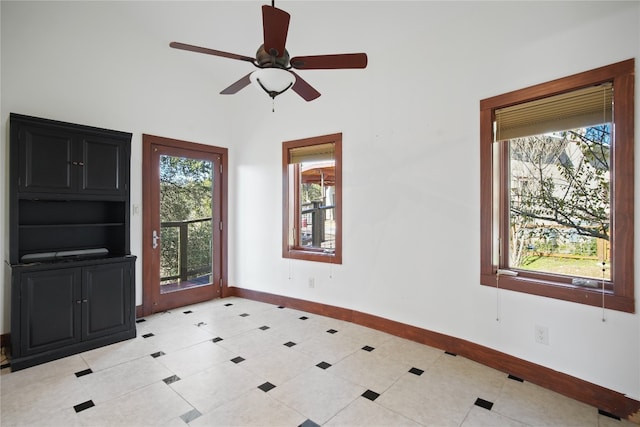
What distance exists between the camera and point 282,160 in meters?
4.70

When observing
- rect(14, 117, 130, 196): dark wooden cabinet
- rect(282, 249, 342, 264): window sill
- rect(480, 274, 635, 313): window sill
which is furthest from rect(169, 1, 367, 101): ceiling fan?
rect(282, 249, 342, 264): window sill

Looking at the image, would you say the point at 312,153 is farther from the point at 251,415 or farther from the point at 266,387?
the point at 251,415

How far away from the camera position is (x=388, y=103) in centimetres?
365

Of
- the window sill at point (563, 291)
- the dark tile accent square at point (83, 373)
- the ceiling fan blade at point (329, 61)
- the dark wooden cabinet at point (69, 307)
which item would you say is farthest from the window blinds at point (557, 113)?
the dark tile accent square at point (83, 373)

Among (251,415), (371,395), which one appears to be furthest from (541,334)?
(251,415)

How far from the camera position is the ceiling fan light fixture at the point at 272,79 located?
2.15m

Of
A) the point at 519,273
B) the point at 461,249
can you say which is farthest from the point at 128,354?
the point at 519,273

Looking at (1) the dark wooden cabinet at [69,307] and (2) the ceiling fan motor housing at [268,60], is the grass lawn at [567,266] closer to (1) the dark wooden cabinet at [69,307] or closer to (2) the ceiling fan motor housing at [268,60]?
(2) the ceiling fan motor housing at [268,60]

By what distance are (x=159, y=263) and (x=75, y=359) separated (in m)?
1.54

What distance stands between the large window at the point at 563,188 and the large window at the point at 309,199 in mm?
1998

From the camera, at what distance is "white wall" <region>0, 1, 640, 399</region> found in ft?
8.09

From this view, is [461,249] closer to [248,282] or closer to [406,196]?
[406,196]

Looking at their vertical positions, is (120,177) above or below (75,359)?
above

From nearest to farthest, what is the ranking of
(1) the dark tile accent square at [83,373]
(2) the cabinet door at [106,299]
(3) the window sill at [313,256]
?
(1) the dark tile accent square at [83,373], (2) the cabinet door at [106,299], (3) the window sill at [313,256]
